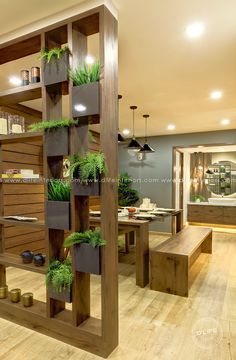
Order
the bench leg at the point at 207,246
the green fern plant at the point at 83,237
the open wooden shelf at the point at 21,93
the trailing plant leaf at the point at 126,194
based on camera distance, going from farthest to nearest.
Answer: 1. the trailing plant leaf at the point at 126,194
2. the bench leg at the point at 207,246
3. the open wooden shelf at the point at 21,93
4. the green fern plant at the point at 83,237

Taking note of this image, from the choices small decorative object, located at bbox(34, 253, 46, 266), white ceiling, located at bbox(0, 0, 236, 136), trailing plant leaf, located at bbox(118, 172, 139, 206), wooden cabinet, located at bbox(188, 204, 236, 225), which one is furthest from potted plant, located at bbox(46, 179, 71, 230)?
wooden cabinet, located at bbox(188, 204, 236, 225)

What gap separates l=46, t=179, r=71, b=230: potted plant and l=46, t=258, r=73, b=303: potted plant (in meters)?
0.31

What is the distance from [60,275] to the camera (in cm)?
181

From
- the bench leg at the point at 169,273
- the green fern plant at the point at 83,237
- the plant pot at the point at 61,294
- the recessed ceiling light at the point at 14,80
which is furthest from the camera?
the recessed ceiling light at the point at 14,80

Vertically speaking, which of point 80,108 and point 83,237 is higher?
point 80,108

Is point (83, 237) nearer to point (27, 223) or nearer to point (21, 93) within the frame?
point (27, 223)

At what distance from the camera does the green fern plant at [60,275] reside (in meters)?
1.81

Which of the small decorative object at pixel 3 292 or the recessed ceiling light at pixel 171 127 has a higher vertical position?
the recessed ceiling light at pixel 171 127

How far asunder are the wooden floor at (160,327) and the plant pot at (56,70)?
206 centimetres

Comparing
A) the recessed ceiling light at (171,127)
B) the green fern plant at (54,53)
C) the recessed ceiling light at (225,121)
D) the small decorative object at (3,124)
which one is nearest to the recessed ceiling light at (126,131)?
the recessed ceiling light at (171,127)

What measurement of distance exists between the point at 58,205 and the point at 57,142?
48 centimetres

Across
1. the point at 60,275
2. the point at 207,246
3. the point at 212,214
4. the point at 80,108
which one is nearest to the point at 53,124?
the point at 80,108

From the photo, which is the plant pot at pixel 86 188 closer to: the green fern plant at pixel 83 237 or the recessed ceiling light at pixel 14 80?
the green fern plant at pixel 83 237

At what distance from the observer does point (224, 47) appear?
2.27 metres
